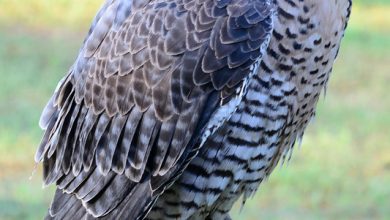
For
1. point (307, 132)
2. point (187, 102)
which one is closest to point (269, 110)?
point (187, 102)

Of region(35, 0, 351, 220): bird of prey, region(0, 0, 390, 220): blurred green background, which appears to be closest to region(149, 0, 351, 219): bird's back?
region(35, 0, 351, 220): bird of prey

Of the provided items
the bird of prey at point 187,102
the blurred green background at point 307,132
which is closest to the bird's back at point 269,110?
the bird of prey at point 187,102

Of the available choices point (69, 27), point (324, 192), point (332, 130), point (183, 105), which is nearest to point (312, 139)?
point (332, 130)

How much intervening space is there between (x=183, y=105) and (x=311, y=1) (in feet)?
2.14

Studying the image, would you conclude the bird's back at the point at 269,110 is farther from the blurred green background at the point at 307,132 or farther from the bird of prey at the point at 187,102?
the blurred green background at the point at 307,132

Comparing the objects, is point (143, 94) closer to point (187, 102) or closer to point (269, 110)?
point (187, 102)

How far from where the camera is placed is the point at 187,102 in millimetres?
4660

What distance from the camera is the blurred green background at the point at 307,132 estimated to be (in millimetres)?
8836

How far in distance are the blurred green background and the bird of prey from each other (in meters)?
2.46

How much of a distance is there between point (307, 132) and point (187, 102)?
6.11 m

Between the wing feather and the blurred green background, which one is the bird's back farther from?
the blurred green background

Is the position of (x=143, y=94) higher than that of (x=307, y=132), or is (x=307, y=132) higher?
(x=307, y=132)

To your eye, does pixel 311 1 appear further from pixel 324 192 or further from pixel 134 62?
pixel 324 192

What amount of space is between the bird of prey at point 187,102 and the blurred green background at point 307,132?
246 centimetres
